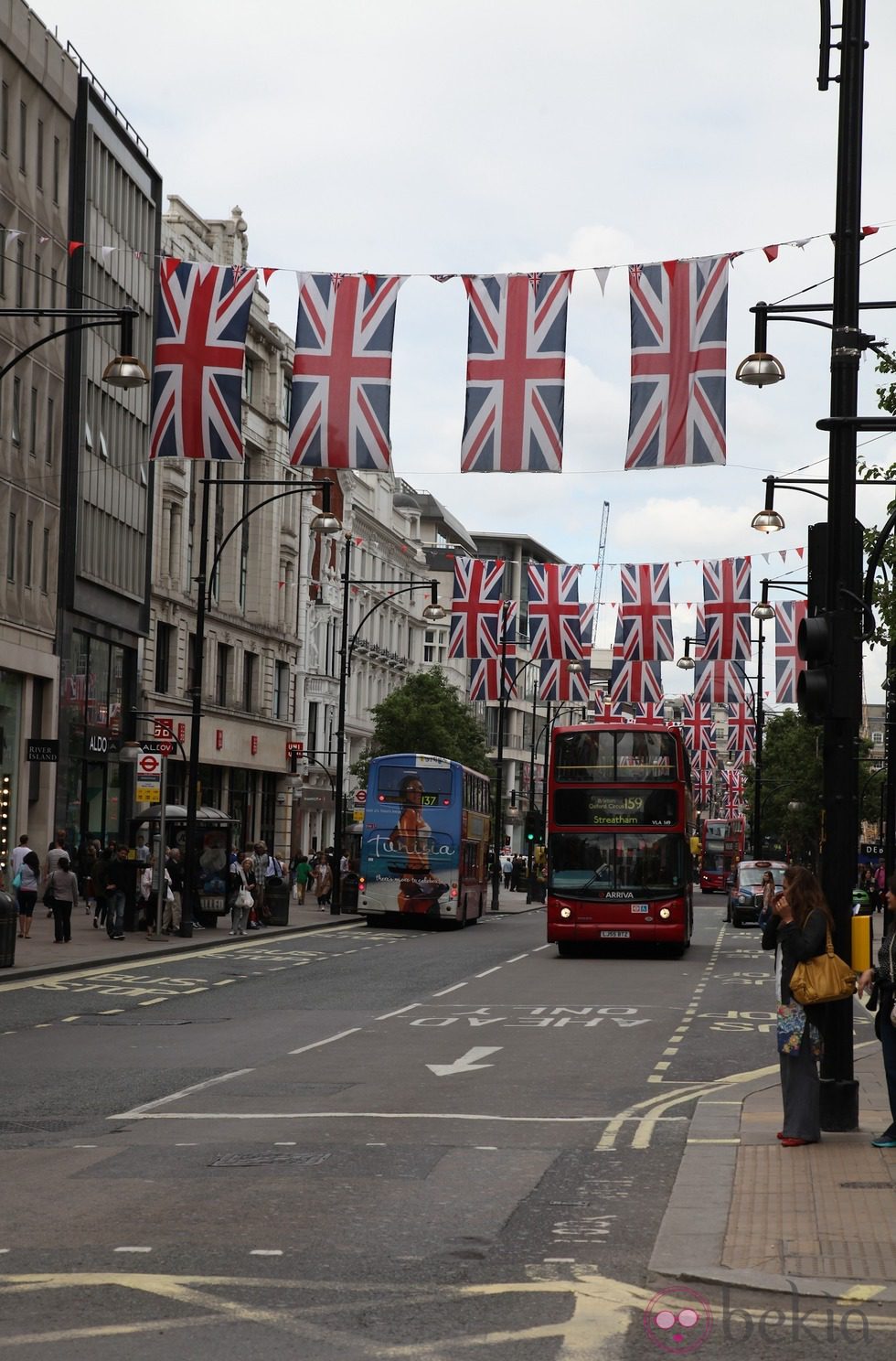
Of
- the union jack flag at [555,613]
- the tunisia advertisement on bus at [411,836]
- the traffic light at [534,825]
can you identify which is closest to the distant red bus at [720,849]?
the traffic light at [534,825]

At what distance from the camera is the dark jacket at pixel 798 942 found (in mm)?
11781

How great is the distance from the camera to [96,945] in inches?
1321

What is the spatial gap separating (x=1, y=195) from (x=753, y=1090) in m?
33.6

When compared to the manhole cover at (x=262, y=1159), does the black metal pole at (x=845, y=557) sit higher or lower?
higher

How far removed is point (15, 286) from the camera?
4378 centimetres

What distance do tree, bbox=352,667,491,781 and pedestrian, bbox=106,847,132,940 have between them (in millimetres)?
43788

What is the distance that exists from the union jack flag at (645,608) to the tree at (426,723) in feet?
117

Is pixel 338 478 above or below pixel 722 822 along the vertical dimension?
above

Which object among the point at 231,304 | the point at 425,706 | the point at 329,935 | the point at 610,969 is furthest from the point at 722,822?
the point at 231,304

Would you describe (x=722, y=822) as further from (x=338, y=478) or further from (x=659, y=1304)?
(x=659, y=1304)

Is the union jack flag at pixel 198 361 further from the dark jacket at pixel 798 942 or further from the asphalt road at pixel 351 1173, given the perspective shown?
the dark jacket at pixel 798 942

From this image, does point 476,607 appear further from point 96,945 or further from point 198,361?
point 198,361

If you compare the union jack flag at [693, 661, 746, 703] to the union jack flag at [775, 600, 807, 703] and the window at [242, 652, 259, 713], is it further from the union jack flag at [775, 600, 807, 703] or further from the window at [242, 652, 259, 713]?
the window at [242, 652, 259, 713]

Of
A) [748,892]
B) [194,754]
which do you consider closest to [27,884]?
[194,754]
